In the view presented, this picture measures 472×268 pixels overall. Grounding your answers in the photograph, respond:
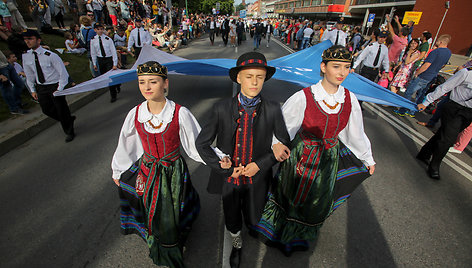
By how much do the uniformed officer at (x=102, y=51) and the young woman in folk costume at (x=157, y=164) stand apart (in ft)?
14.9

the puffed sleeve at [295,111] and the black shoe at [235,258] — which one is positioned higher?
the puffed sleeve at [295,111]

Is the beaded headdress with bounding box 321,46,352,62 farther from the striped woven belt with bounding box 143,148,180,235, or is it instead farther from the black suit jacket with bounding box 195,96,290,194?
the striped woven belt with bounding box 143,148,180,235

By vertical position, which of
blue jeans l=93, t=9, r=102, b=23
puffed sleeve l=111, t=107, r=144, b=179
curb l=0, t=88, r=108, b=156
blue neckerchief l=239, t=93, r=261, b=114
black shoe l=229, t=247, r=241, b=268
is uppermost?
blue jeans l=93, t=9, r=102, b=23

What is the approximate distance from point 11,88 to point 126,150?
508cm

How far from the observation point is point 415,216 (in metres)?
2.74

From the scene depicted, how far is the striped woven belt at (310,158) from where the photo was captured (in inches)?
77.3

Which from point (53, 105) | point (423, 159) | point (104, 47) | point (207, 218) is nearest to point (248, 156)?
point (207, 218)

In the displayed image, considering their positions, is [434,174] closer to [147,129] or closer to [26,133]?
[147,129]

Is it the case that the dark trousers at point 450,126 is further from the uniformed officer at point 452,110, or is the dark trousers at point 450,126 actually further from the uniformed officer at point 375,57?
the uniformed officer at point 375,57

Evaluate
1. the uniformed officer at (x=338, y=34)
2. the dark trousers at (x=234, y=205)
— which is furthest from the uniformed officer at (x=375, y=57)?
the dark trousers at (x=234, y=205)

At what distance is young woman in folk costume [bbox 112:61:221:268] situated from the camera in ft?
5.79

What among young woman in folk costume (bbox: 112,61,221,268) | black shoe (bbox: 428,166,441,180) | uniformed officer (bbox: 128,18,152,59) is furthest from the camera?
uniformed officer (bbox: 128,18,152,59)

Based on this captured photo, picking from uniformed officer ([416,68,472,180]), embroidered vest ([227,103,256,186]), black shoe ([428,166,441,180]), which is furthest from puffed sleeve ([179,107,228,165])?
black shoe ([428,166,441,180])

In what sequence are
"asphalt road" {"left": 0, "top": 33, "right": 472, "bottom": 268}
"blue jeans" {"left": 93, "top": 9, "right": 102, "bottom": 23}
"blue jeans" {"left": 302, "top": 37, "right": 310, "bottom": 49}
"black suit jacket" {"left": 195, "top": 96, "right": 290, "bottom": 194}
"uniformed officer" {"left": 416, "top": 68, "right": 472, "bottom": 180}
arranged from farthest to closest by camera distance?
"blue jeans" {"left": 302, "top": 37, "right": 310, "bottom": 49}, "blue jeans" {"left": 93, "top": 9, "right": 102, "bottom": 23}, "uniformed officer" {"left": 416, "top": 68, "right": 472, "bottom": 180}, "asphalt road" {"left": 0, "top": 33, "right": 472, "bottom": 268}, "black suit jacket" {"left": 195, "top": 96, "right": 290, "bottom": 194}
